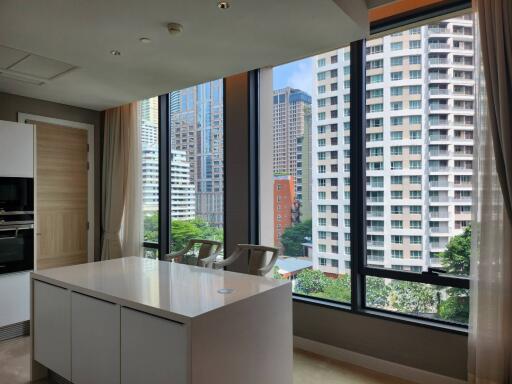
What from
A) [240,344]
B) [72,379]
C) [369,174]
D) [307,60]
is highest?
[307,60]

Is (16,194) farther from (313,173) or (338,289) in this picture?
(338,289)

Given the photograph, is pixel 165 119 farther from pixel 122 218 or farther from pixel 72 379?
pixel 72 379

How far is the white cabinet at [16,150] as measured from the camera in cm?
351

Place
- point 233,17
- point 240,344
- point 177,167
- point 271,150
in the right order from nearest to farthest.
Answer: point 240,344, point 233,17, point 271,150, point 177,167

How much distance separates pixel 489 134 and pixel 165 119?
369cm

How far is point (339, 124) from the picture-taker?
3.29 m

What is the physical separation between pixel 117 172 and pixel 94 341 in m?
3.05

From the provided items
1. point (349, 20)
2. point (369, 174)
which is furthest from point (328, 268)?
point (349, 20)

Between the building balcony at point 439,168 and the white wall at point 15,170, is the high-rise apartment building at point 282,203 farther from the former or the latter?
the white wall at point 15,170

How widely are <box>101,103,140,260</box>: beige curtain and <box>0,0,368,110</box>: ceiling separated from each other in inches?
44.6

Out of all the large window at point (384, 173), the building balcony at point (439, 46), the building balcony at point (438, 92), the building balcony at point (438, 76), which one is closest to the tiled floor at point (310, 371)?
the large window at point (384, 173)

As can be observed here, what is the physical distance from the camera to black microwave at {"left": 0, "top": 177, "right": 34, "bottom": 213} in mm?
3547

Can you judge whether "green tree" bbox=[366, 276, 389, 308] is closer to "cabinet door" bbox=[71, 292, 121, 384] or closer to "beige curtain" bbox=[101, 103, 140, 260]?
"cabinet door" bbox=[71, 292, 121, 384]

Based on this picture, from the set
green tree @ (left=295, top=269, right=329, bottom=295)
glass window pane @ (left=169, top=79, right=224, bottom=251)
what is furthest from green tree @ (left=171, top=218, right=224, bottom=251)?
green tree @ (left=295, top=269, right=329, bottom=295)
